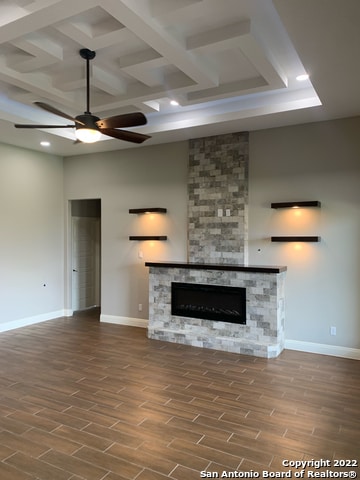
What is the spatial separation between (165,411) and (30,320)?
13.4ft

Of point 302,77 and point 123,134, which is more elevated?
point 302,77

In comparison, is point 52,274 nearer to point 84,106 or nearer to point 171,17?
point 84,106

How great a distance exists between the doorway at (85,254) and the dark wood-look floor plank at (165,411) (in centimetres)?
242

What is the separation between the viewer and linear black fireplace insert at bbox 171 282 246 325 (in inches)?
198

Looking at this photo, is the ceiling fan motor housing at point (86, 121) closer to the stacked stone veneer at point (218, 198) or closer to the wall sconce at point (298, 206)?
the stacked stone veneer at point (218, 198)

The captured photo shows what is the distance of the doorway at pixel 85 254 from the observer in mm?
7363

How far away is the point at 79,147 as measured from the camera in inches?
246

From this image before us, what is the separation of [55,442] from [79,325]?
3.76m

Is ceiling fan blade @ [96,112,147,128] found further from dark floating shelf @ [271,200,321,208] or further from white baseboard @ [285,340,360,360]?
white baseboard @ [285,340,360,360]

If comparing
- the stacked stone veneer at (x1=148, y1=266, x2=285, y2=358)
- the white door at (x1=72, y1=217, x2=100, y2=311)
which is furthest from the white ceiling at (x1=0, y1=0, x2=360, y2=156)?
the white door at (x1=72, y1=217, x2=100, y2=311)

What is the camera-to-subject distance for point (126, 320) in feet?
21.1

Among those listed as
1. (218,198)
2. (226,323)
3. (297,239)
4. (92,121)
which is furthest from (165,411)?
(218,198)

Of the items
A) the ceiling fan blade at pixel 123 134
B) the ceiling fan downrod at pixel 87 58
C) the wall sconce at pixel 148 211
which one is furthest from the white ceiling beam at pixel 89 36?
the wall sconce at pixel 148 211

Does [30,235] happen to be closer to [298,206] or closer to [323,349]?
[298,206]
